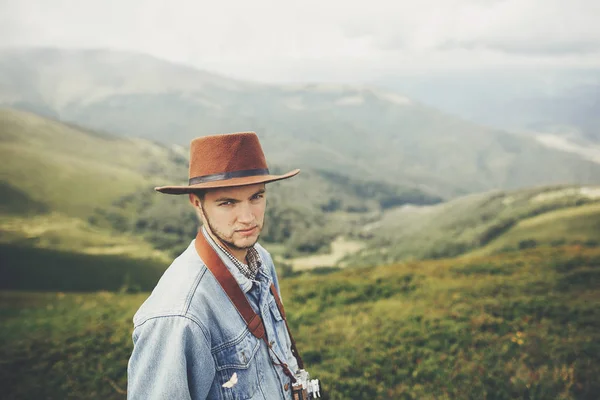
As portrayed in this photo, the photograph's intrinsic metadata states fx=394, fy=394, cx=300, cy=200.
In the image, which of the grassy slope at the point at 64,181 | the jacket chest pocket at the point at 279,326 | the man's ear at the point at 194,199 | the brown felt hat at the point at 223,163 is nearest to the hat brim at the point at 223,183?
the brown felt hat at the point at 223,163

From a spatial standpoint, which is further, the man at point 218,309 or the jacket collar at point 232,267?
the jacket collar at point 232,267

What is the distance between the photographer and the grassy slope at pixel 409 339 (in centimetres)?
689

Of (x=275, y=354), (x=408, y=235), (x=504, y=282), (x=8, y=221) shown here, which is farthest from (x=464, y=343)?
(x=408, y=235)

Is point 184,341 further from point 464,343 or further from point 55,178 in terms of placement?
point 55,178

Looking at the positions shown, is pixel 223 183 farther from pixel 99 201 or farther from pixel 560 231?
pixel 99 201

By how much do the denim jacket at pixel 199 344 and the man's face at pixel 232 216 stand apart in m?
0.12

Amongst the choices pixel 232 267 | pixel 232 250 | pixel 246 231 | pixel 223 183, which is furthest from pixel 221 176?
pixel 232 267

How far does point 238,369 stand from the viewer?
2.74 m

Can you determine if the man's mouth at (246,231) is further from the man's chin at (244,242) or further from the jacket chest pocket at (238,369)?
the jacket chest pocket at (238,369)

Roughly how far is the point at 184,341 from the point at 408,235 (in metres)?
105

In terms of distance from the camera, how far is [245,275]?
305 cm

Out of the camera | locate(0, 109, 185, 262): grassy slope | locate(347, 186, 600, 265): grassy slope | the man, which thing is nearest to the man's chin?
the man

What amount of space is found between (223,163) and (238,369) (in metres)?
1.47

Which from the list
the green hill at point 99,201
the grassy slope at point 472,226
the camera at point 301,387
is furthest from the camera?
the green hill at point 99,201
